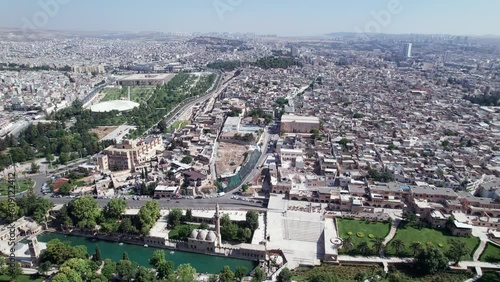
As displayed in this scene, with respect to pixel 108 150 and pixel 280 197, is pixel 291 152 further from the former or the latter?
pixel 108 150

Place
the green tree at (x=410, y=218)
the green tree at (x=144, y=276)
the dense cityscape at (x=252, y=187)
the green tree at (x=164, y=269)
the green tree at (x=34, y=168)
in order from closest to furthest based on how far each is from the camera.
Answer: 1. the green tree at (x=144, y=276)
2. the green tree at (x=164, y=269)
3. the dense cityscape at (x=252, y=187)
4. the green tree at (x=410, y=218)
5. the green tree at (x=34, y=168)

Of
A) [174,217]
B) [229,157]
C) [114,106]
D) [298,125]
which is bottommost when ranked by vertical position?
[174,217]

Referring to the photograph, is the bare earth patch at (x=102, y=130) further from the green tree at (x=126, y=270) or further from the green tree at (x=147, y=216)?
the green tree at (x=126, y=270)

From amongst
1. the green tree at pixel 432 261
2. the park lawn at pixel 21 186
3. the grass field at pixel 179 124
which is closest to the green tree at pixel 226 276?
the green tree at pixel 432 261

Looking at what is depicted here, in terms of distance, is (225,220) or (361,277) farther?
(225,220)

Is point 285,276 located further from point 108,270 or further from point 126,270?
point 108,270

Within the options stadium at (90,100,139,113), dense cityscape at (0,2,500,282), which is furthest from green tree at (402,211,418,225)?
stadium at (90,100,139,113)

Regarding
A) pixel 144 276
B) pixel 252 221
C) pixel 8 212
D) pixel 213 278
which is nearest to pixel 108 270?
pixel 144 276

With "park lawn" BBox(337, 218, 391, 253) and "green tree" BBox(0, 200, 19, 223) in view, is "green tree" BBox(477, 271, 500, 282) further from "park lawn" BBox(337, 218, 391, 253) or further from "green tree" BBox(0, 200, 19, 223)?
"green tree" BBox(0, 200, 19, 223)
